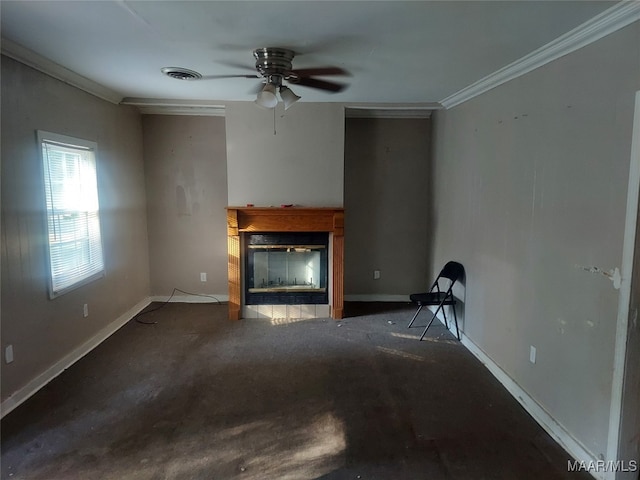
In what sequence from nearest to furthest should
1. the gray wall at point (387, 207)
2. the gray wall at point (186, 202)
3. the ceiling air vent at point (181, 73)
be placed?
the ceiling air vent at point (181, 73)
the gray wall at point (186, 202)
the gray wall at point (387, 207)

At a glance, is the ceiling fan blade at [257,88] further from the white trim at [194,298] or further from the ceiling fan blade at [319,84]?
the white trim at [194,298]

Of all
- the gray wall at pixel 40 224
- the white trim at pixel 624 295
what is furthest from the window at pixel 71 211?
the white trim at pixel 624 295

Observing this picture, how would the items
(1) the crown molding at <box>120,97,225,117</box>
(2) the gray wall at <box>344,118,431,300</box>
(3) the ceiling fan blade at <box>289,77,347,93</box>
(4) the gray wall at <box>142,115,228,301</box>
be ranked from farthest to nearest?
(2) the gray wall at <box>344,118,431,300</box> → (4) the gray wall at <box>142,115,228,301</box> → (1) the crown molding at <box>120,97,225,117</box> → (3) the ceiling fan blade at <box>289,77,347,93</box>

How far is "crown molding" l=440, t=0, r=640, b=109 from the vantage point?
181 cm

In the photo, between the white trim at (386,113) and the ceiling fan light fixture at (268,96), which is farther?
the white trim at (386,113)

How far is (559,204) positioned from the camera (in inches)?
92.4

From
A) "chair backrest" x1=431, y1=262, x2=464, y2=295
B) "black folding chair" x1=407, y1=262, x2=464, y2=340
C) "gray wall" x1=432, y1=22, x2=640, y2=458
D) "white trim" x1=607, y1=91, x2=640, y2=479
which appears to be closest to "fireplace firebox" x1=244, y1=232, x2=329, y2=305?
"black folding chair" x1=407, y1=262, x2=464, y2=340

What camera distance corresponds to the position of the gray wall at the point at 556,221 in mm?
1965

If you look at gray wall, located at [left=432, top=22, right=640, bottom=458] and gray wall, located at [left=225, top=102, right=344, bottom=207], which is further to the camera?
gray wall, located at [left=225, top=102, right=344, bottom=207]

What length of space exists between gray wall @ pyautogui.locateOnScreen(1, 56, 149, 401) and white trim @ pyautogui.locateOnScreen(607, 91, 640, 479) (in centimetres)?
341

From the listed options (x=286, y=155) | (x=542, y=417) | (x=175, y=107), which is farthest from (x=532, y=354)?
(x=175, y=107)

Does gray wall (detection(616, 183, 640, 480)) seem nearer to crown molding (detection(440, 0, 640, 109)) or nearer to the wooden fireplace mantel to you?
crown molding (detection(440, 0, 640, 109))

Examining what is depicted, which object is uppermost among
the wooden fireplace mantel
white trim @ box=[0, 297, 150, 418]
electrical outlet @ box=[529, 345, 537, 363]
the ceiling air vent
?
the ceiling air vent

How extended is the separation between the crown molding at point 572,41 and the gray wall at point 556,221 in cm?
4
